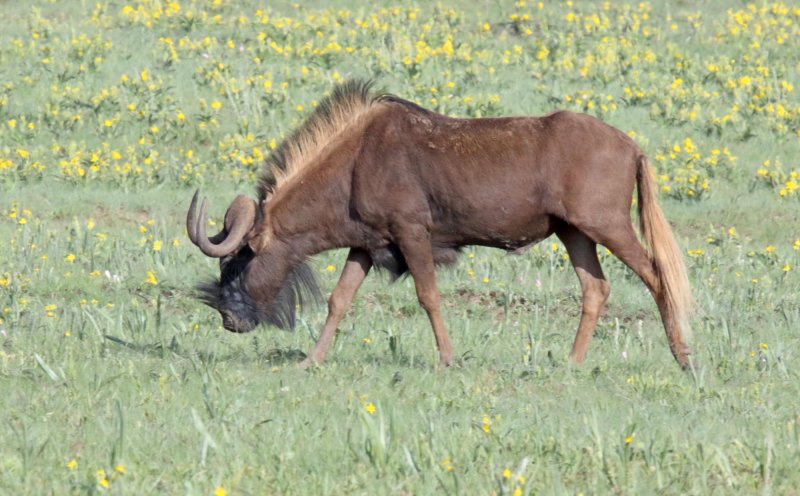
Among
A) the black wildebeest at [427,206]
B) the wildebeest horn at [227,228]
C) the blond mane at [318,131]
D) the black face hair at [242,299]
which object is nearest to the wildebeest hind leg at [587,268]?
the black wildebeest at [427,206]

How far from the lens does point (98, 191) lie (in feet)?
48.7

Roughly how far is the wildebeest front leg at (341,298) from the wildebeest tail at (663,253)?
1819 mm

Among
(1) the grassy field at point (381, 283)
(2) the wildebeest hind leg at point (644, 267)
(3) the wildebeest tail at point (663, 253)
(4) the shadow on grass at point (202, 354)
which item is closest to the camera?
(1) the grassy field at point (381, 283)

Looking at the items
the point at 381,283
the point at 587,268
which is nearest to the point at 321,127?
the point at 587,268

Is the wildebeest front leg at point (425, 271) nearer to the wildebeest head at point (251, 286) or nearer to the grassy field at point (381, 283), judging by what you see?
the grassy field at point (381, 283)

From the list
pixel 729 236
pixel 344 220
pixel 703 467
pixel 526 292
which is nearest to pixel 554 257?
pixel 526 292

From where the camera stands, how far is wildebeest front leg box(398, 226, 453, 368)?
9133 millimetres

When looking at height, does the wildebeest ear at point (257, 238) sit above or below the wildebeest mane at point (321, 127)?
below

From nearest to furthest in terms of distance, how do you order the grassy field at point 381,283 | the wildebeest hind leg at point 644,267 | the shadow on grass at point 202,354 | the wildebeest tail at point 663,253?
1. the grassy field at point 381,283
2. the shadow on grass at point 202,354
3. the wildebeest hind leg at point 644,267
4. the wildebeest tail at point 663,253

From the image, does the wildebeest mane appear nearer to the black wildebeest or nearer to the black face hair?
the black wildebeest

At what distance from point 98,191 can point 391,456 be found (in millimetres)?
9027

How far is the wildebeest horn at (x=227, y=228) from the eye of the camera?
898cm

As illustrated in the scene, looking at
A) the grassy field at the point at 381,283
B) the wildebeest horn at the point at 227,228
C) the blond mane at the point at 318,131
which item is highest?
the blond mane at the point at 318,131

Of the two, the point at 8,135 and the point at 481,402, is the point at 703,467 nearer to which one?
the point at 481,402
